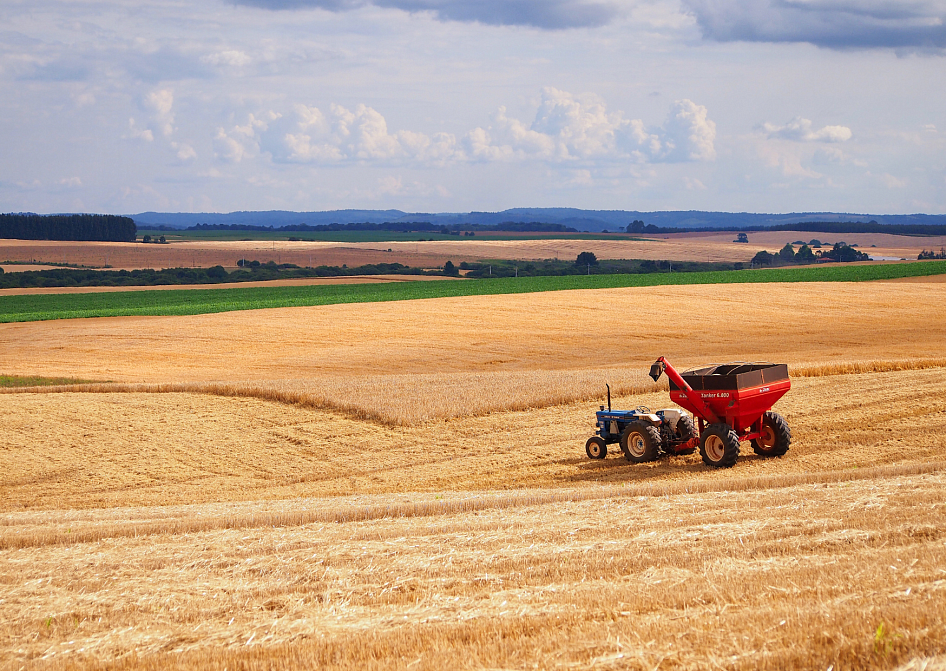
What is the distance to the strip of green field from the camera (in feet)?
205

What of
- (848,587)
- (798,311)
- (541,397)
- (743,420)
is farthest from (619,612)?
(798,311)

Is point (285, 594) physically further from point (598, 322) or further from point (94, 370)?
point (598, 322)

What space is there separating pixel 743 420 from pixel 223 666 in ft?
39.8

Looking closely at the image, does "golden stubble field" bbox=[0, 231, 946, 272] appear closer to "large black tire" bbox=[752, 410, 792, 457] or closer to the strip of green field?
the strip of green field

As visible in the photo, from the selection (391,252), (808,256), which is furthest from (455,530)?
(391,252)

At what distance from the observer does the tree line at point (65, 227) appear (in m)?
160

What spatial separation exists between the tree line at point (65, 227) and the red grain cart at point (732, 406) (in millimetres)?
162717

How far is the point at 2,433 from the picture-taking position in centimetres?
2170

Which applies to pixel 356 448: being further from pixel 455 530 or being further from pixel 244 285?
pixel 244 285

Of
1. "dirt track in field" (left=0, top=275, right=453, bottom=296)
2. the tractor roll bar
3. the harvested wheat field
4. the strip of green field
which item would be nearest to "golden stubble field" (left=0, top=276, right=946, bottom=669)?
the tractor roll bar

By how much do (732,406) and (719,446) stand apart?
796 millimetres

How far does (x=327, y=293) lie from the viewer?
77188 mm

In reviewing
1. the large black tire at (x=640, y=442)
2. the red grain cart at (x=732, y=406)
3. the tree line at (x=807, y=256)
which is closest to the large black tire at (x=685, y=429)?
the red grain cart at (x=732, y=406)

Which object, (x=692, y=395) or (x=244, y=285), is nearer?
(x=692, y=395)
